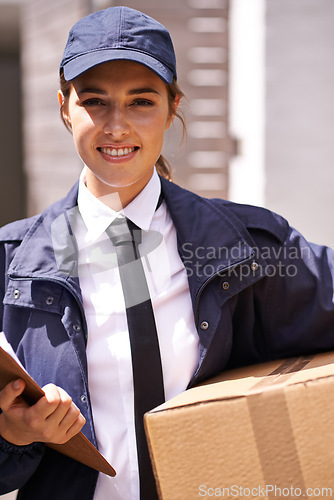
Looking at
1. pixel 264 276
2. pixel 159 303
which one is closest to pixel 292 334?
pixel 264 276

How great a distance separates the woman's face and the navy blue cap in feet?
0.09

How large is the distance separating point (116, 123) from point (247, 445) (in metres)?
0.66

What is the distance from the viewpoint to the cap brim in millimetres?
1199

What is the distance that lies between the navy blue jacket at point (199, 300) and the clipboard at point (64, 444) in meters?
0.05

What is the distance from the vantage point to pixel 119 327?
1269mm

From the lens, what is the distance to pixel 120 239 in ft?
4.39

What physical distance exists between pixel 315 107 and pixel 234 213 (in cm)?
209

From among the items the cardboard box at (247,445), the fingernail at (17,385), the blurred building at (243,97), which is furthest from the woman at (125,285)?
the blurred building at (243,97)

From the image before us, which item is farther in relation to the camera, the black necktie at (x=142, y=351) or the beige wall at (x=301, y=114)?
the beige wall at (x=301, y=114)

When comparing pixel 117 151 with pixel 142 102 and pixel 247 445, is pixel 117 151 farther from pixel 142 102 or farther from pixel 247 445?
pixel 247 445

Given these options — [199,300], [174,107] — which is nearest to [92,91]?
[174,107]

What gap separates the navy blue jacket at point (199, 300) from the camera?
4.03ft

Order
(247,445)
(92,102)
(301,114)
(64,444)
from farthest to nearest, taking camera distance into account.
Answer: (301,114) < (92,102) < (64,444) < (247,445)

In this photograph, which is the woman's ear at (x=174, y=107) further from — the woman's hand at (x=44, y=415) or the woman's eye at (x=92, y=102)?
the woman's hand at (x=44, y=415)
